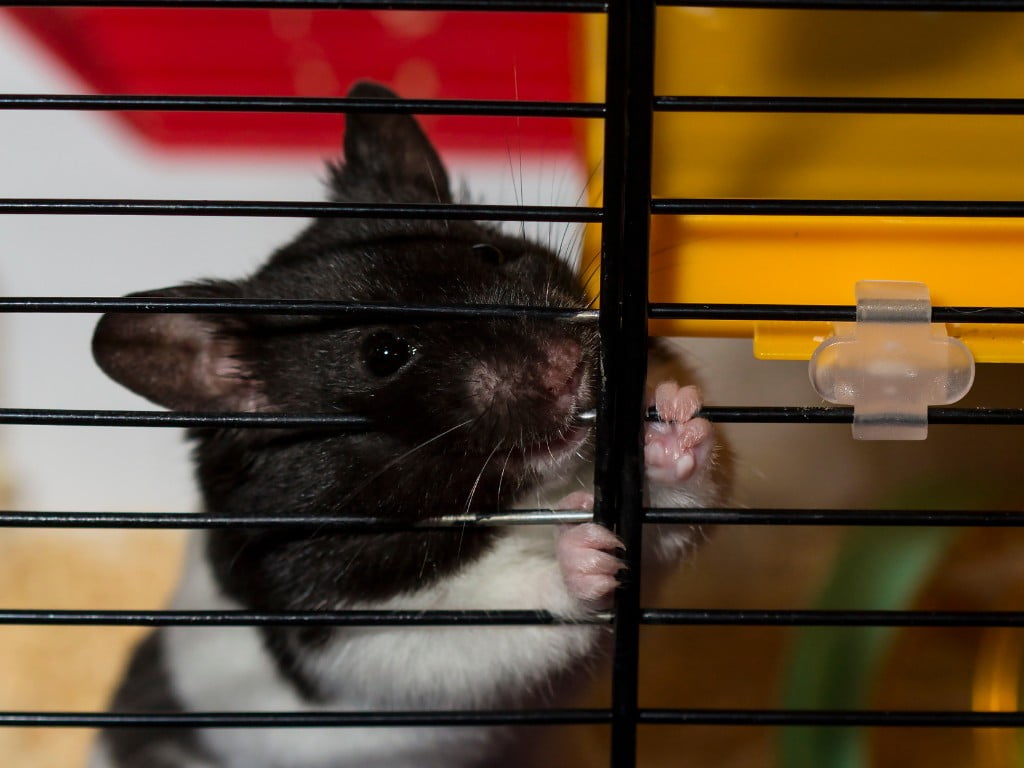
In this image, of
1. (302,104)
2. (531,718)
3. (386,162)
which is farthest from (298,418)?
(386,162)

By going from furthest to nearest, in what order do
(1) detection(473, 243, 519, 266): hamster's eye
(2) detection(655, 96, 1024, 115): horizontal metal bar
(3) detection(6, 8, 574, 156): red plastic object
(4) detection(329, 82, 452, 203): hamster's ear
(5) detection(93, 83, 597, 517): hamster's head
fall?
1. (3) detection(6, 8, 574, 156): red plastic object
2. (4) detection(329, 82, 452, 203): hamster's ear
3. (1) detection(473, 243, 519, 266): hamster's eye
4. (5) detection(93, 83, 597, 517): hamster's head
5. (2) detection(655, 96, 1024, 115): horizontal metal bar

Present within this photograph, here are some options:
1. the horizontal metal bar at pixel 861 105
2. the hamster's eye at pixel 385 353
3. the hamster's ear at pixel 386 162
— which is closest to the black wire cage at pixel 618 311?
the horizontal metal bar at pixel 861 105

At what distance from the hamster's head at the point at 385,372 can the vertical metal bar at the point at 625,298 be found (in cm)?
12

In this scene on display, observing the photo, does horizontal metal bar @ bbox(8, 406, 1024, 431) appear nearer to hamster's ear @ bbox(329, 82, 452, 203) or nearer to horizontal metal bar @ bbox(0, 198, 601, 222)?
horizontal metal bar @ bbox(0, 198, 601, 222)

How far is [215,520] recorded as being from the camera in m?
1.21

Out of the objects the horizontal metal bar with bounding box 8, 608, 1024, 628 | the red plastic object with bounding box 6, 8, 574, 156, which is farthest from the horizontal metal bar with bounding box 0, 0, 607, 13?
the red plastic object with bounding box 6, 8, 574, 156

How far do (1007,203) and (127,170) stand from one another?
8.22 feet

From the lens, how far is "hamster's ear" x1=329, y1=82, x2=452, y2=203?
6.24 ft

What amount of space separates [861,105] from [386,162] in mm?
1020

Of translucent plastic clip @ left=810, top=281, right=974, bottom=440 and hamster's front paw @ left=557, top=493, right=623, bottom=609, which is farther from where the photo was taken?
hamster's front paw @ left=557, top=493, right=623, bottom=609

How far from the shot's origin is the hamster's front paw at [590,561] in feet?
4.12

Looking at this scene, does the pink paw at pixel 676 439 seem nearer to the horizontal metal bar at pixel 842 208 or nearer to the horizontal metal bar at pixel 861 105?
the horizontal metal bar at pixel 842 208

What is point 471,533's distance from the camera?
60.8 inches

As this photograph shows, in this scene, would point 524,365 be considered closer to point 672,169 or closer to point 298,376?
point 672,169
